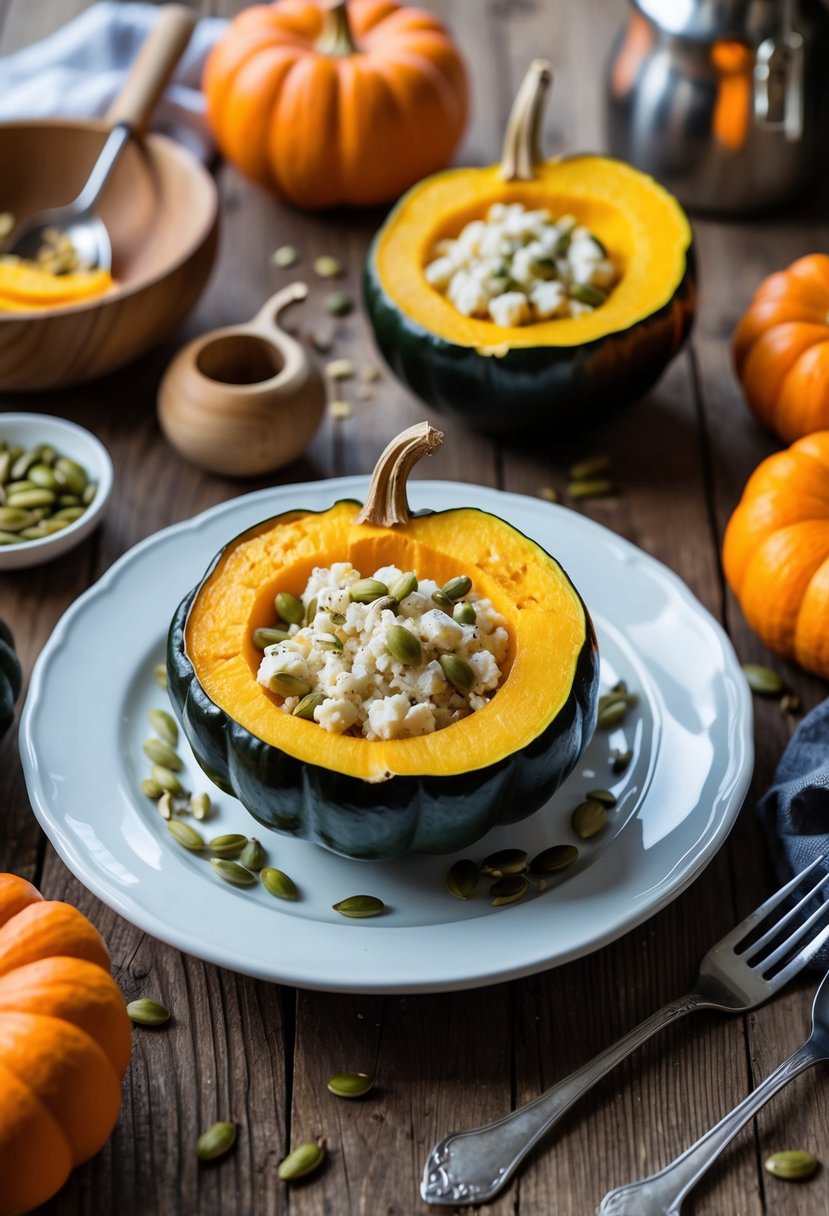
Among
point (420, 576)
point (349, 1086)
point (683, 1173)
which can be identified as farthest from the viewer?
point (420, 576)

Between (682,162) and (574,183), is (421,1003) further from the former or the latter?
(682,162)

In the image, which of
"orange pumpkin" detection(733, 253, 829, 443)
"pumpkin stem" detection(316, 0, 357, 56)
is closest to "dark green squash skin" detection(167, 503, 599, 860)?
"orange pumpkin" detection(733, 253, 829, 443)

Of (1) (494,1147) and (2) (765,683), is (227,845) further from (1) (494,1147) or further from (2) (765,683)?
(2) (765,683)

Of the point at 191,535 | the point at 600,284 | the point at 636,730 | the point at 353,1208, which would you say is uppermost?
the point at 600,284

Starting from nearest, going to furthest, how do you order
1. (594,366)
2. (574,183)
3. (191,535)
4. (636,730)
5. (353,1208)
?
(353,1208) < (636,730) < (191,535) < (594,366) < (574,183)

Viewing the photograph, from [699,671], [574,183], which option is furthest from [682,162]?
[699,671]

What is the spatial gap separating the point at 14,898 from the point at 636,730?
3.05 ft

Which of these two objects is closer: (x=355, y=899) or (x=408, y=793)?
(x=408, y=793)

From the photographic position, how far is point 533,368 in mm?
2387

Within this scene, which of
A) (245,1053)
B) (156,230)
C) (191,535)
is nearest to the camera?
(245,1053)

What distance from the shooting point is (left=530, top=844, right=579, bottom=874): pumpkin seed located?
1762mm

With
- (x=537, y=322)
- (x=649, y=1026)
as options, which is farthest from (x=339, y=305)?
(x=649, y=1026)

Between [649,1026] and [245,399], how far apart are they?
4.53 ft

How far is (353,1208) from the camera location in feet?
A: 5.06
